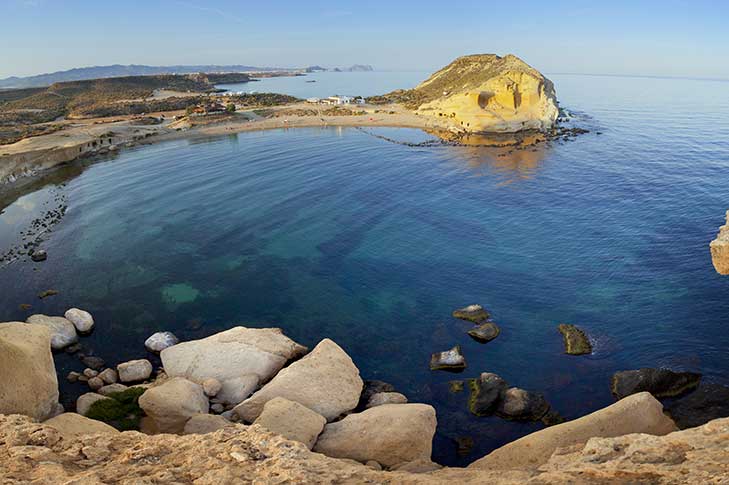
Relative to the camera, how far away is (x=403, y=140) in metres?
89.7

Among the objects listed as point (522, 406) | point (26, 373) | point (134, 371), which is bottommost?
point (522, 406)

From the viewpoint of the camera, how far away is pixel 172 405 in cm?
1933

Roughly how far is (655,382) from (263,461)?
823 inches

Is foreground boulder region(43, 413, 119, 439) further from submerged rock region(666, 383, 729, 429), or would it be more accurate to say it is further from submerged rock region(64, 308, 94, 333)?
submerged rock region(666, 383, 729, 429)

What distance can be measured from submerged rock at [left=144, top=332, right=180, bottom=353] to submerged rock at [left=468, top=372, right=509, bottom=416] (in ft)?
62.7

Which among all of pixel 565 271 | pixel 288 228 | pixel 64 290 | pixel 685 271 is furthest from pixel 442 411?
pixel 64 290

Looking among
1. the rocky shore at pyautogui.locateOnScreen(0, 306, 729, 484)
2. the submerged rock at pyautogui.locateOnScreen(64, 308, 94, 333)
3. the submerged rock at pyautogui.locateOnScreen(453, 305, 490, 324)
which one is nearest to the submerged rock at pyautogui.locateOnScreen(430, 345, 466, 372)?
the rocky shore at pyautogui.locateOnScreen(0, 306, 729, 484)

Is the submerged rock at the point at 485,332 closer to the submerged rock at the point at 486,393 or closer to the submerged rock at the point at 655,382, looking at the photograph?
the submerged rock at the point at 486,393

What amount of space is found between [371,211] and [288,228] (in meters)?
→ 10.5

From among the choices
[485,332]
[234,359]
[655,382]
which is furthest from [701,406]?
[234,359]

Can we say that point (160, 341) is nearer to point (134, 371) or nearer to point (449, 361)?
point (134, 371)

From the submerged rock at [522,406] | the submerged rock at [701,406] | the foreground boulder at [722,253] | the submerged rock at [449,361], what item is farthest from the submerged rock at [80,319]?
the foreground boulder at [722,253]

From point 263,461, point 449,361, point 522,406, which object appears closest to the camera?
point 263,461

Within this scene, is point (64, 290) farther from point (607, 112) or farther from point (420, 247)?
point (607, 112)
